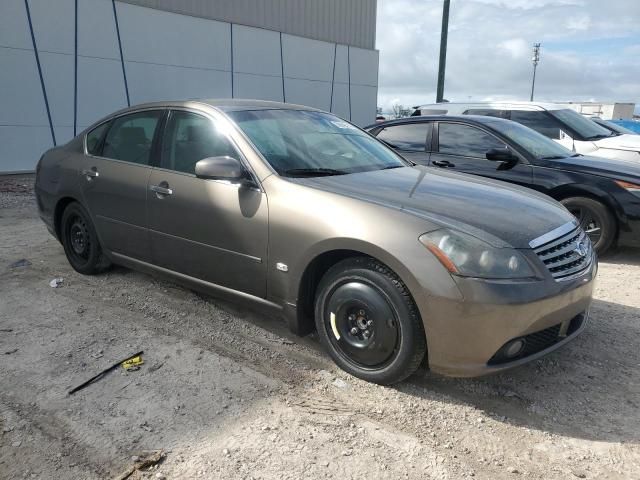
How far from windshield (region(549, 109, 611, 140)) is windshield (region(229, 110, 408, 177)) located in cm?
504

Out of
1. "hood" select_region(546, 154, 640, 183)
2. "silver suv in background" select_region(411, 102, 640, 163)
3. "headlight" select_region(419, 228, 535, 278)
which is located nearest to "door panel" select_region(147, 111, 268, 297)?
"headlight" select_region(419, 228, 535, 278)

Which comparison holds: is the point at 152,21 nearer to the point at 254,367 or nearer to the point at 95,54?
the point at 95,54

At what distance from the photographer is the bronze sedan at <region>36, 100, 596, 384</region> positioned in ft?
8.63

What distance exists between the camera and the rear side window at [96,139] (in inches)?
180

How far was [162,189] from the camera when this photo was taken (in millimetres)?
3809

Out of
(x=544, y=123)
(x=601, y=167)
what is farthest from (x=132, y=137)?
(x=544, y=123)

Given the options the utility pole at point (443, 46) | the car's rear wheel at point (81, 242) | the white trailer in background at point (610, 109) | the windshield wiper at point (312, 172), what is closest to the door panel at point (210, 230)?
the windshield wiper at point (312, 172)

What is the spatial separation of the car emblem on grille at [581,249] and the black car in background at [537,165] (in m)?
2.70

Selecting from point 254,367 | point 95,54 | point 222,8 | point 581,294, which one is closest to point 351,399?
point 254,367

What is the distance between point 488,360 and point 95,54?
12452 mm

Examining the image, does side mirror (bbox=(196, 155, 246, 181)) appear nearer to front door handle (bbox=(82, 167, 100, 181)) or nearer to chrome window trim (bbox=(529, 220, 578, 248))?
front door handle (bbox=(82, 167, 100, 181))

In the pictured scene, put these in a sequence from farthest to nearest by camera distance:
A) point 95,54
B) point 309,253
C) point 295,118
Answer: point 95,54 → point 295,118 → point 309,253

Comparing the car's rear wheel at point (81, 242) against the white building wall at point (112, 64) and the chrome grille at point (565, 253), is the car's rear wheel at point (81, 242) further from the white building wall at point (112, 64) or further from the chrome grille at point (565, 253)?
the white building wall at point (112, 64)

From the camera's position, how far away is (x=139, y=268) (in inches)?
166
